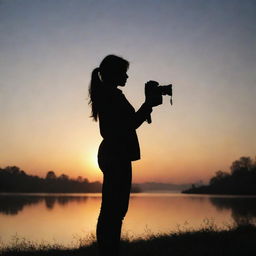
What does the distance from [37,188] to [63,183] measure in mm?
24300

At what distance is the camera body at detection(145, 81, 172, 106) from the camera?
155 inches

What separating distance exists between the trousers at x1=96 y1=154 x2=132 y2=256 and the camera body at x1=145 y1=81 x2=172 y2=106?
2.31ft

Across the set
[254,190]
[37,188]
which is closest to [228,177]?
[254,190]

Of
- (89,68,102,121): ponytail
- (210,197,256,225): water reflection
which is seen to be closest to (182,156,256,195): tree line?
(210,197,256,225): water reflection

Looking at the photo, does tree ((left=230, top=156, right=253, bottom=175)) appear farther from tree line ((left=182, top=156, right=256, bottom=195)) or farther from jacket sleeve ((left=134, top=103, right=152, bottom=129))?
jacket sleeve ((left=134, top=103, right=152, bottom=129))

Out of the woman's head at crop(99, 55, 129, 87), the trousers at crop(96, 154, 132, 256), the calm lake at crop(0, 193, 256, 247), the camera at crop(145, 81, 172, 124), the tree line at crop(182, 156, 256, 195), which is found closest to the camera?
the trousers at crop(96, 154, 132, 256)

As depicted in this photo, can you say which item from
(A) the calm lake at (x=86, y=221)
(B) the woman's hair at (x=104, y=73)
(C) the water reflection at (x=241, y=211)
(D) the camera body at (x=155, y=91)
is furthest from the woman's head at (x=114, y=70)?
(C) the water reflection at (x=241, y=211)

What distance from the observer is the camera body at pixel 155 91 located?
155 inches

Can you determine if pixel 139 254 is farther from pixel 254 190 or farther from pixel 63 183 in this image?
pixel 63 183

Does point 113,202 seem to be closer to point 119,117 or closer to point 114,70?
point 119,117

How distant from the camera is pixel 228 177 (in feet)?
440

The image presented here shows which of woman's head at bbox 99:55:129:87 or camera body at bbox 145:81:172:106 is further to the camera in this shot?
woman's head at bbox 99:55:129:87

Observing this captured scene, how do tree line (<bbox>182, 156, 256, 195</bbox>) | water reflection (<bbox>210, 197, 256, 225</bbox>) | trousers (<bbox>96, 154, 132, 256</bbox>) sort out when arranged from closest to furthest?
trousers (<bbox>96, 154, 132, 256</bbox>)
water reflection (<bbox>210, 197, 256, 225</bbox>)
tree line (<bbox>182, 156, 256, 195</bbox>)

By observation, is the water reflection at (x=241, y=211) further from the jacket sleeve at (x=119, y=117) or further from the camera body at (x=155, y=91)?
the jacket sleeve at (x=119, y=117)
